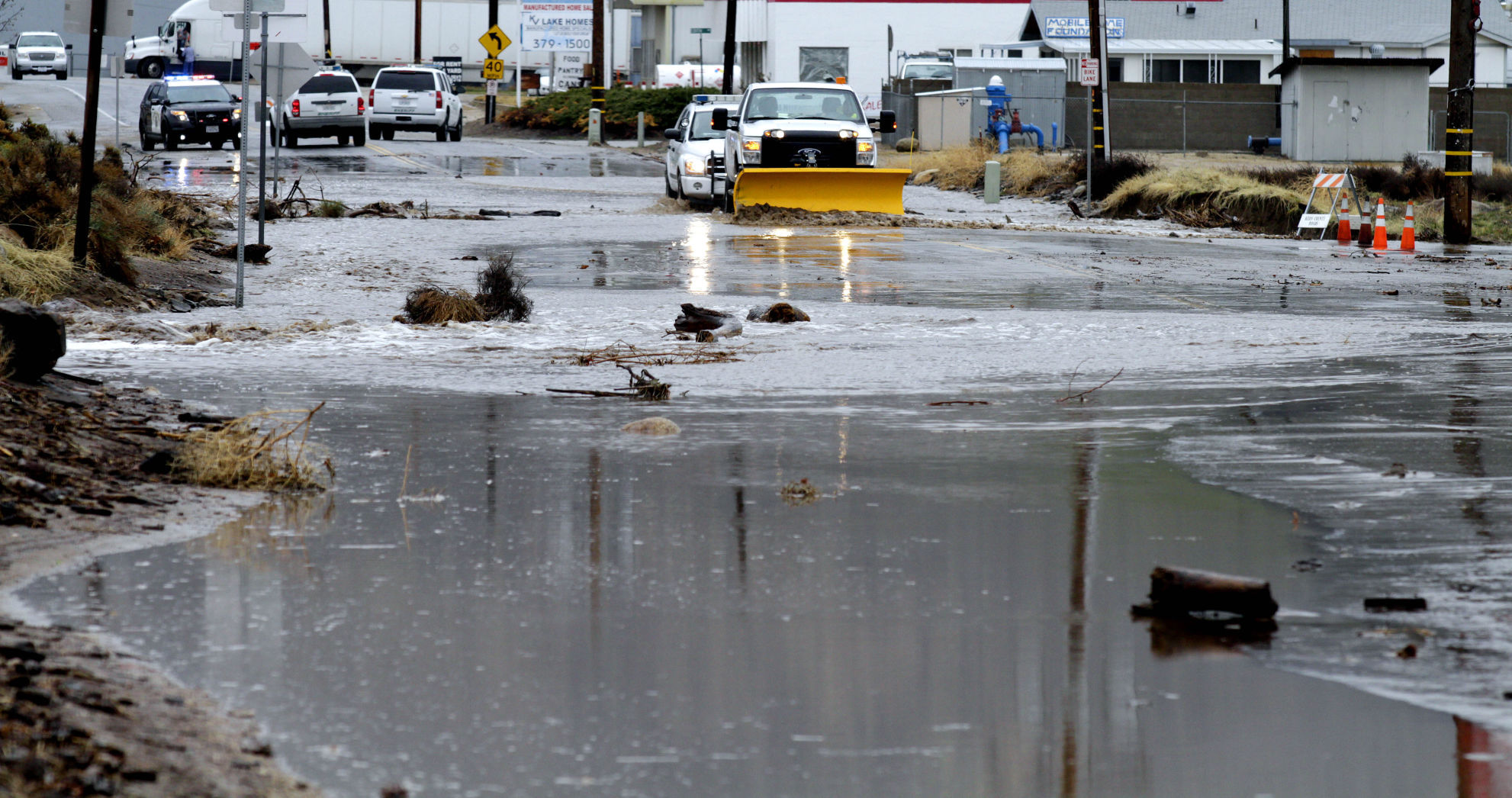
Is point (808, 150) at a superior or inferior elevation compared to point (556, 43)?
inferior

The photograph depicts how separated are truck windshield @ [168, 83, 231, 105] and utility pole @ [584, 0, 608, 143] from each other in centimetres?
1334

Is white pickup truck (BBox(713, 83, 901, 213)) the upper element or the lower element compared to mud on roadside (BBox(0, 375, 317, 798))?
upper

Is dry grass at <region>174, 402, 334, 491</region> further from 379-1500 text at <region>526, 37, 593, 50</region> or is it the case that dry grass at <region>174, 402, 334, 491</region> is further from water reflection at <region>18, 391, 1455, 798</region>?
379-1500 text at <region>526, 37, 593, 50</region>

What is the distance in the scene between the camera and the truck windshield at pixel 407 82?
50969 mm

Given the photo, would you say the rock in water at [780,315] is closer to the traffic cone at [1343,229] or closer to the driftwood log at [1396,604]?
the driftwood log at [1396,604]

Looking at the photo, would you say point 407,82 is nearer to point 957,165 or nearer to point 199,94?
point 199,94

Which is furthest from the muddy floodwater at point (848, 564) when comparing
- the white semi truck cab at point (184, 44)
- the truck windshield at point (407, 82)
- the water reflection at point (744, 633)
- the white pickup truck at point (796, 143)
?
the white semi truck cab at point (184, 44)

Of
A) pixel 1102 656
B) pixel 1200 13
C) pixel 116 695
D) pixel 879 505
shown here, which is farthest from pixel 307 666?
pixel 1200 13

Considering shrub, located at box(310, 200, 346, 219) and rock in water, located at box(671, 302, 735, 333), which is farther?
shrub, located at box(310, 200, 346, 219)

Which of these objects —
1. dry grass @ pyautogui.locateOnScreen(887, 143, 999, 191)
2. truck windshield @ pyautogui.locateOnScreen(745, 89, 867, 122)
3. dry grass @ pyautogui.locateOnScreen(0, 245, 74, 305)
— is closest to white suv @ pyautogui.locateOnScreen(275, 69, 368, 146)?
dry grass @ pyautogui.locateOnScreen(887, 143, 999, 191)

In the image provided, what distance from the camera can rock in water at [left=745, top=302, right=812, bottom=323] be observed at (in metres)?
15.0

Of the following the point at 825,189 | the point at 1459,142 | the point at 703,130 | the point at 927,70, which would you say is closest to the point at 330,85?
the point at 703,130

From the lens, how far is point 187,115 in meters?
43.6

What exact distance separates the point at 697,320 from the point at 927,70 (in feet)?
159
